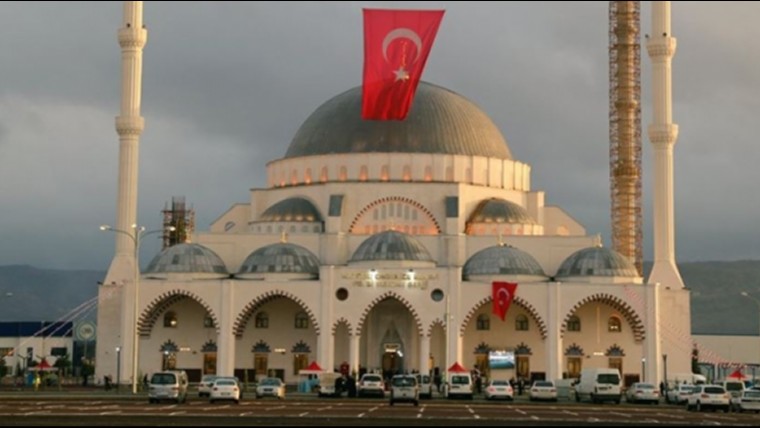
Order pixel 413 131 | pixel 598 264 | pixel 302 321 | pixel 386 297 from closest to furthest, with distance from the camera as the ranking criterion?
pixel 386 297, pixel 598 264, pixel 302 321, pixel 413 131

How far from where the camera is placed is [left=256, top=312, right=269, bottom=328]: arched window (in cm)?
9444

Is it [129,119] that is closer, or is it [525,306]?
[525,306]

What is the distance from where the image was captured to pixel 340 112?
4070 inches

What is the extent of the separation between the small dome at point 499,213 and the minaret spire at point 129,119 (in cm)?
2380

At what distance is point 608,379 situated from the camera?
215ft

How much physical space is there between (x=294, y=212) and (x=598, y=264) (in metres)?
22.0

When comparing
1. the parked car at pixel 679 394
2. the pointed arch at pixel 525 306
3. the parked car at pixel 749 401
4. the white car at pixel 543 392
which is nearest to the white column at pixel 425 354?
the pointed arch at pixel 525 306

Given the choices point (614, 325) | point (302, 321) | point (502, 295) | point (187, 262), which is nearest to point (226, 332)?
point (187, 262)

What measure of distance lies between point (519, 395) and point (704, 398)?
2249 cm

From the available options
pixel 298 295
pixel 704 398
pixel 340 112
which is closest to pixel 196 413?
pixel 704 398

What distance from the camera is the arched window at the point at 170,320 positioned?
94000 millimetres

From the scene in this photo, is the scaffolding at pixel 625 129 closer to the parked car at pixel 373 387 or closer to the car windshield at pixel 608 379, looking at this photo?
the car windshield at pixel 608 379

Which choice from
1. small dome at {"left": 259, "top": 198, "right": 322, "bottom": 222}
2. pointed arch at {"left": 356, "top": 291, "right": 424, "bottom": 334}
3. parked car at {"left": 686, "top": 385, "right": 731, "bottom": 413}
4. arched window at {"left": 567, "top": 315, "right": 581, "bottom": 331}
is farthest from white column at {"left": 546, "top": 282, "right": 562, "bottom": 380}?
parked car at {"left": 686, "top": 385, "right": 731, "bottom": 413}

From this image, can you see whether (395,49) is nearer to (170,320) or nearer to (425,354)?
(425,354)
